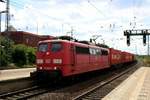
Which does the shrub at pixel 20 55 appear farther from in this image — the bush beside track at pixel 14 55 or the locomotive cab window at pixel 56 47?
the locomotive cab window at pixel 56 47

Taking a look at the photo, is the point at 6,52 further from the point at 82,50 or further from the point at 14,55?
the point at 82,50

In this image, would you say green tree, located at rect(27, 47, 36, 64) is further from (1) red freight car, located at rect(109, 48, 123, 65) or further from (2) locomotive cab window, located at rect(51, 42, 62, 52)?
(2) locomotive cab window, located at rect(51, 42, 62, 52)

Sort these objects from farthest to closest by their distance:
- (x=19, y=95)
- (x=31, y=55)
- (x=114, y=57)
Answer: (x=31, y=55) < (x=114, y=57) < (x=19, y=95)

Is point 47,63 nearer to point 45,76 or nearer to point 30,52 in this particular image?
Answer: point 45,76

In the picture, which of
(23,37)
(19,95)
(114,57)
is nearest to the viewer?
(19,95)

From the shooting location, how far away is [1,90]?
18.3 metres

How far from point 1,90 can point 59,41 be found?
5.16m

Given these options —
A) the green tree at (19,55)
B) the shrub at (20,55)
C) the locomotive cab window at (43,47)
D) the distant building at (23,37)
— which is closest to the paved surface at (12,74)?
the locomotive cab window at (43,47)

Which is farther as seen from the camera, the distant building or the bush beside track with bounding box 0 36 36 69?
the distant building

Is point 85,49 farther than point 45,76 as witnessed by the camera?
Yes

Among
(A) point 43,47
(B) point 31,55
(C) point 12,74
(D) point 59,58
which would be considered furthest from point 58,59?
(B) point 31,55

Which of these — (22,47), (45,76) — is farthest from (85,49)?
(22,47)

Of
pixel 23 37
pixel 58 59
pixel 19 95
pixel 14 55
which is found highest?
pixel 23 37

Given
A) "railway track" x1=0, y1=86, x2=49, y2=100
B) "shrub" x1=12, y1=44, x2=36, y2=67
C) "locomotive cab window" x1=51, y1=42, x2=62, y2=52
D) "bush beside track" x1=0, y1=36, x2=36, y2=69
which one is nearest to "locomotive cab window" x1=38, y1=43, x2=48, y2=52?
"locomotive cab window" x1=51, y1=42, x2=62, y2=52
